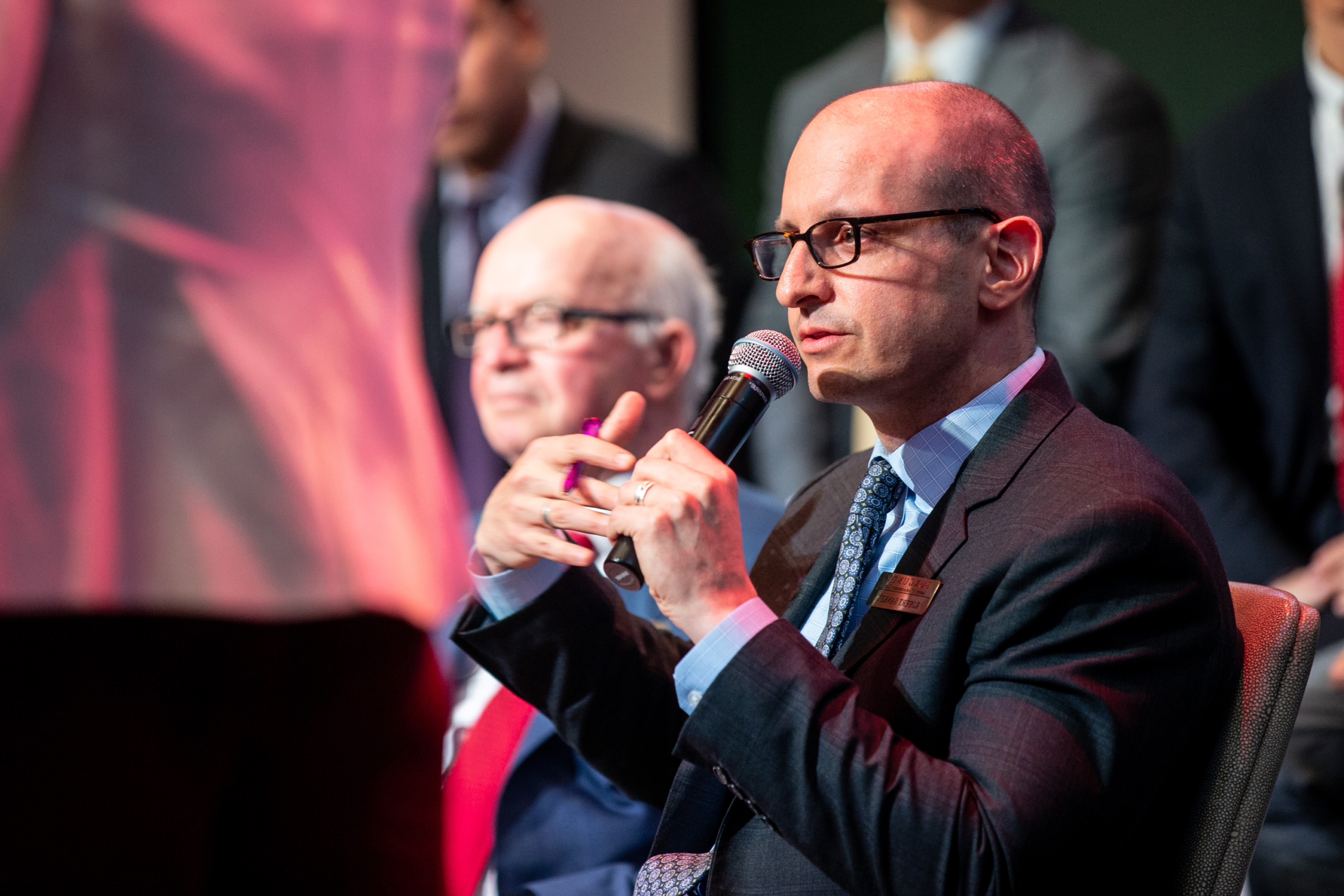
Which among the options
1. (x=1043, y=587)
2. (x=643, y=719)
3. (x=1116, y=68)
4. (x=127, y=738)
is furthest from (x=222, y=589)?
(x=1116, y=68)

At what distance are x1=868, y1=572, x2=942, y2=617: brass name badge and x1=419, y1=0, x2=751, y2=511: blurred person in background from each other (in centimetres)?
189

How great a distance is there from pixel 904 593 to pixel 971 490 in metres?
0.12

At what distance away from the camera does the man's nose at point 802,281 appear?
1268mm

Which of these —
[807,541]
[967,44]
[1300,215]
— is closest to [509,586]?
[807,541]

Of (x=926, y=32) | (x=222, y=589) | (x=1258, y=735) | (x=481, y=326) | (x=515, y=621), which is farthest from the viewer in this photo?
(x=926, y=32)

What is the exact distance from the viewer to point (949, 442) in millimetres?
1283

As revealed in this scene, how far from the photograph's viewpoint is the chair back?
1.14 metres

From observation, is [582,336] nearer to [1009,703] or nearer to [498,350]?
[498,350]

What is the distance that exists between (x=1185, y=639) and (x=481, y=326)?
1317 millimetres

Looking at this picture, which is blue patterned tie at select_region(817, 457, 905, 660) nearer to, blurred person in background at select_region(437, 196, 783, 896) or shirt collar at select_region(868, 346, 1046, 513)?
shirt collar at select_region(868, 346, 1046, 513)

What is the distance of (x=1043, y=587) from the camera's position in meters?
1.08

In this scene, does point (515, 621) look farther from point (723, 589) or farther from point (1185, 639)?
point (1185, 639)

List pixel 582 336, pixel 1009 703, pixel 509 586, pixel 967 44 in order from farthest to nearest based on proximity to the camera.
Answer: pixel 967 44 → pixel 582 336 → pixel 509 586 → pixel 1009 703

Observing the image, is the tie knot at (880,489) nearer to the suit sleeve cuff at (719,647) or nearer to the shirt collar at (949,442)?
the shirt collar at (949,442)
